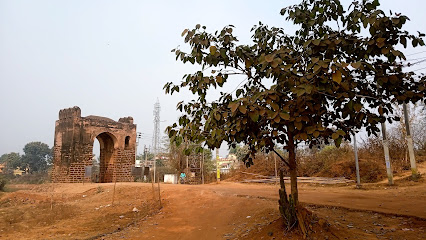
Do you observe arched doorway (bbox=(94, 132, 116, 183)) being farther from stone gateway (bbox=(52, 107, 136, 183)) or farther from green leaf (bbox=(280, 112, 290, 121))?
green leaf (bbox=(280, 112, 290, 121))

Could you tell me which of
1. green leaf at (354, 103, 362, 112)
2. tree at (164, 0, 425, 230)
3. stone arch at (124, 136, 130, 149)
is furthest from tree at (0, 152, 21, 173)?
green leaf at (354, 103, 362, 112)

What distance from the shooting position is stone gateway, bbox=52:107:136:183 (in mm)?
21156

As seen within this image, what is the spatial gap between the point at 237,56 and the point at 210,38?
527mm

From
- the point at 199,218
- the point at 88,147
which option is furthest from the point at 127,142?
the point at 199,218

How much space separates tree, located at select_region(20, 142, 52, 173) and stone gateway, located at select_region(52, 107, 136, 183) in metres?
39.1

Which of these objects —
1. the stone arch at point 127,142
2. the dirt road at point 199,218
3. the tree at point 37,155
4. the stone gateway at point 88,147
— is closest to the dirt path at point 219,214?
the dirt road at point 199,218

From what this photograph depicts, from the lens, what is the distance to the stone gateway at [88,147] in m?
21.2

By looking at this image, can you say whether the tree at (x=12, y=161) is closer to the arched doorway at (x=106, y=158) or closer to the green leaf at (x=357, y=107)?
the arched doorway at (x=106, y=158)

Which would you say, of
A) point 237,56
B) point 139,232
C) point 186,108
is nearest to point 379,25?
point 237,56

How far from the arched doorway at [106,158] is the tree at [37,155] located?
37960mm

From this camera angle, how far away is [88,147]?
21.9 metres

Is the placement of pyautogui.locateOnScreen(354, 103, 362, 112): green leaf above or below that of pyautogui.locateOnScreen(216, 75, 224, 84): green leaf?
below

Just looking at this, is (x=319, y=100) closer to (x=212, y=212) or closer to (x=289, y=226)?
(x=289, y=226)

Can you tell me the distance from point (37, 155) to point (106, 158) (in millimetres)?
42254
